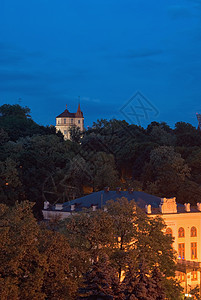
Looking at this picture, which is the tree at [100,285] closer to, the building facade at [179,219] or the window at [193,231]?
the building facade at [179,219]

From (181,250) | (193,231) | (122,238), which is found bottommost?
(181,250)

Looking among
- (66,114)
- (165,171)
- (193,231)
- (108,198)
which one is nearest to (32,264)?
(193,231)

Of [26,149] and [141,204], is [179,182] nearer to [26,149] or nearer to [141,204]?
[141,204]

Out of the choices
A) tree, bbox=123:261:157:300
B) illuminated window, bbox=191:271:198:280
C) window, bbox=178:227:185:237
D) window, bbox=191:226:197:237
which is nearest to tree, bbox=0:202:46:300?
tree, bbox=123:261:157:300

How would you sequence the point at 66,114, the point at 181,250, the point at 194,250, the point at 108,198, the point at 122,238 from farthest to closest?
the point at 66,114 < the point at 108,198 < the point at 194,250 < the point at 181,250 < the point at 122,238

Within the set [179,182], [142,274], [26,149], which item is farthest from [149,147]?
[142,274]

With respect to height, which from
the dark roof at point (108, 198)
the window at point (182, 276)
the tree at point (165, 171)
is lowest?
the window at point (182, 276)

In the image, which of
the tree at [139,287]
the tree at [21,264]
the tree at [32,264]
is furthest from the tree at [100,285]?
the tree at [21,264]

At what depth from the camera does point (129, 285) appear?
66.9 feet

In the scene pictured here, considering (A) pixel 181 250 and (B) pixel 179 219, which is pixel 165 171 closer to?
(B) pixel 179 219

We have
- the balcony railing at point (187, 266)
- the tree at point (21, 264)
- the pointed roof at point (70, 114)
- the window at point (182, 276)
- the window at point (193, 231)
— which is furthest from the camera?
the pointed roof at point (70, 114)

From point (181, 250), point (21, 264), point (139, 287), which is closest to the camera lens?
point (139, 287)

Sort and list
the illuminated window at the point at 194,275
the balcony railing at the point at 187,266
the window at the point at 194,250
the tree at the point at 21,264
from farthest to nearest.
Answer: the window at the point at 194,250 < the illuminated window at the point at 194,275 < the balcony railing at the point at 187,266 < the tree at the point at 21,264

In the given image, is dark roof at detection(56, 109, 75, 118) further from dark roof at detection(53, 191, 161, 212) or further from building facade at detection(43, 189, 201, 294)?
building facade at detection(43, 189, 201, 294)
